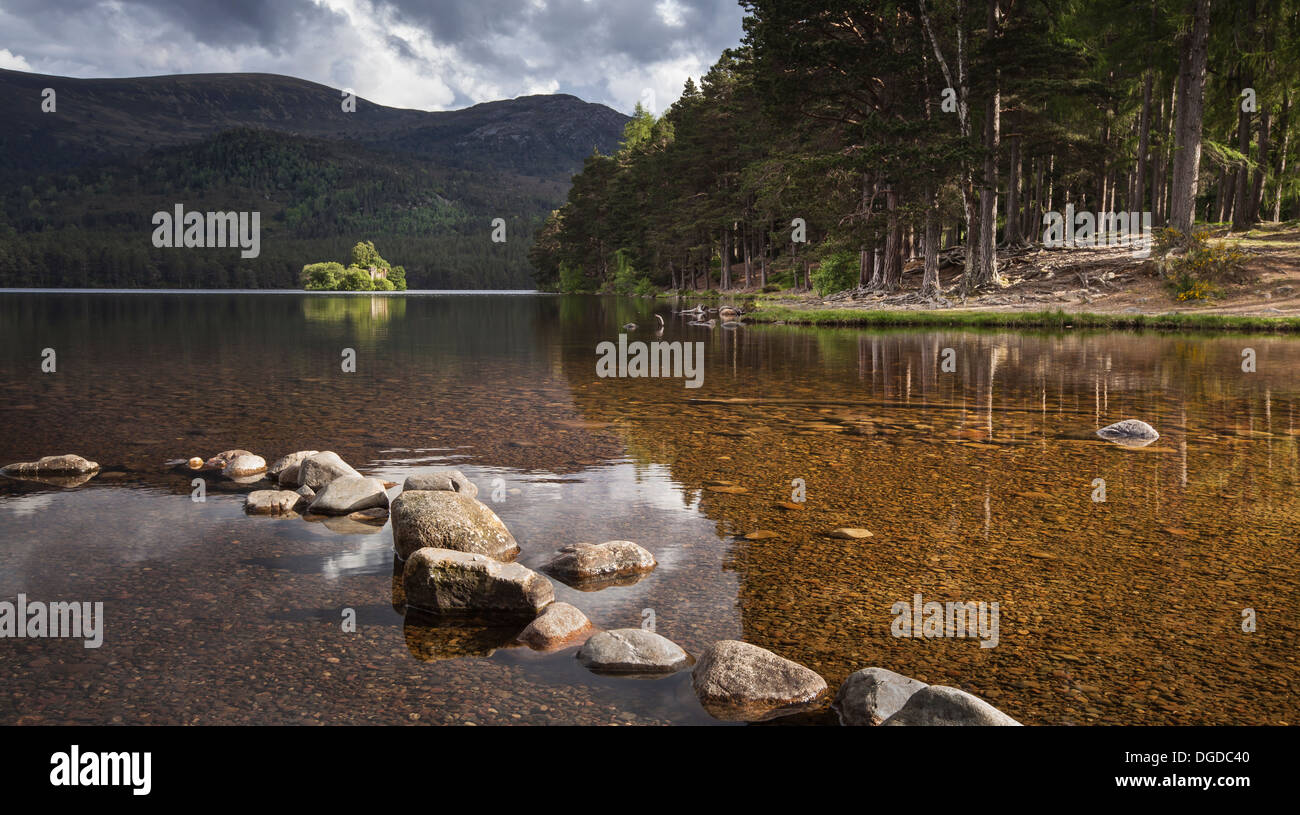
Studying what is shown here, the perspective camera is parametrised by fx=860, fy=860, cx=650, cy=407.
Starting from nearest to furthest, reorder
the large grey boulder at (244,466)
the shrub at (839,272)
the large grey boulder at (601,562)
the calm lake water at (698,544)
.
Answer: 1. the calm lake water at (698,544)
2. the large grey boulder at (601,562)
3. the large grey boulder at (244,466)
4. the shrub at (839,272)

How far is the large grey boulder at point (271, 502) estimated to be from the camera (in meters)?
8.86

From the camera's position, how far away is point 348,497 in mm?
8906

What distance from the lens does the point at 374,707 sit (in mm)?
4801

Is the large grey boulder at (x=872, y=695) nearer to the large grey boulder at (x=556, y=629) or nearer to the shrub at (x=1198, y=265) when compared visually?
the large grey boulder at (x=556, y=629)

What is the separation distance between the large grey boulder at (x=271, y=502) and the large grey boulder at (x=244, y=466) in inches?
54.8

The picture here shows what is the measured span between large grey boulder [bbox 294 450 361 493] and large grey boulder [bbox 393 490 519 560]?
2.07m

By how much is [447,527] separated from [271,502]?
8.56ft

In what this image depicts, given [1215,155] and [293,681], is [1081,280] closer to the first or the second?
[1215,155]

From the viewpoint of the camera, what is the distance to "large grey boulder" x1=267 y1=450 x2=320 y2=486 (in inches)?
396

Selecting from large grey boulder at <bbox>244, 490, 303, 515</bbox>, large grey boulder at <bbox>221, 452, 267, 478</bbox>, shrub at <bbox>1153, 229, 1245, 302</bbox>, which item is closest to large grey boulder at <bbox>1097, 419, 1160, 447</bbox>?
large grey boulder at <bbox>244, 490, 303, 515</bbox>

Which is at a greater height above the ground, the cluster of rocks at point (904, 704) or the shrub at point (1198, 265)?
the shrub at point (1198, 265)

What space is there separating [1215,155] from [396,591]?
149ft

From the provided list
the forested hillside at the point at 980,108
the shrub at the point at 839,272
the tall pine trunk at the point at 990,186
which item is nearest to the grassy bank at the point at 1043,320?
the forested hillside at the point at 980,108

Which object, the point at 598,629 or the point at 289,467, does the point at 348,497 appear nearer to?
the point at 289,467
